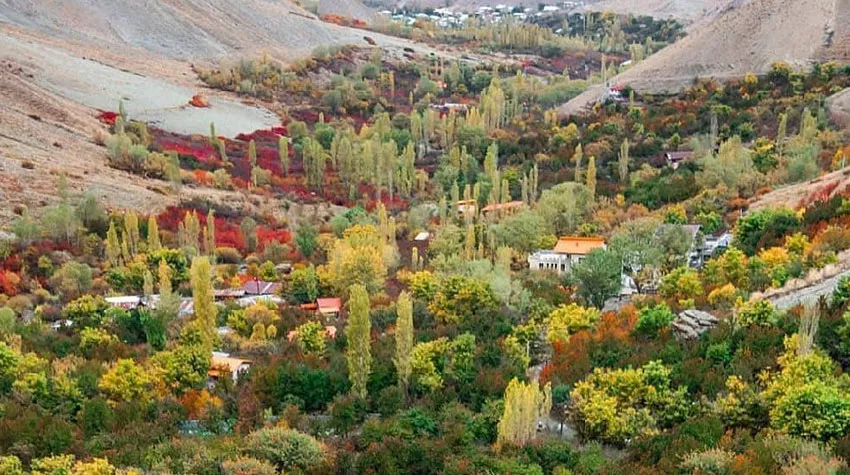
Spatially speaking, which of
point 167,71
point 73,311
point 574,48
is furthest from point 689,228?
point 574,48

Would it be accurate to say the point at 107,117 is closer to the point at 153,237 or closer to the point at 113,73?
the point at 113,73

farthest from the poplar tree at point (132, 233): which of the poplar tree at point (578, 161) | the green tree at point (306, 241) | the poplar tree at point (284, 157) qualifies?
the poplar tree at point (578, 161)

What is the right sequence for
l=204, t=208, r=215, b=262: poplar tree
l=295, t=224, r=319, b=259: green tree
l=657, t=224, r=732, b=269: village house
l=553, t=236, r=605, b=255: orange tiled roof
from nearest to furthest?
l=657, t=224, r=732, b=269: village house → l=553, t=236, r=605, b=255: orange tiled roof → l=204, t=208, r=215, b=262: poplar tree → l=295, t=224, r=319, b=259: green tree

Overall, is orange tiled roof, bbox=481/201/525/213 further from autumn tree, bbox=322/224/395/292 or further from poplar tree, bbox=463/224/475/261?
autumn tree, bbox=322/224/395/292

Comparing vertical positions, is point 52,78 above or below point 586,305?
above

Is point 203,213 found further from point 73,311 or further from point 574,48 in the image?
point 574,48

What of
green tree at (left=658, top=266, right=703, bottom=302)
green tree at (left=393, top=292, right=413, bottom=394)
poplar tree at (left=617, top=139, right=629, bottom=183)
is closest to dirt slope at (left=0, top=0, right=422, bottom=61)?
poplar tree at (left=617, top=139, right=629, bottom=183)

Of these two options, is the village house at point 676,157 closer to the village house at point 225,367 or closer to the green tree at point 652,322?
the green tree at point 652,322
